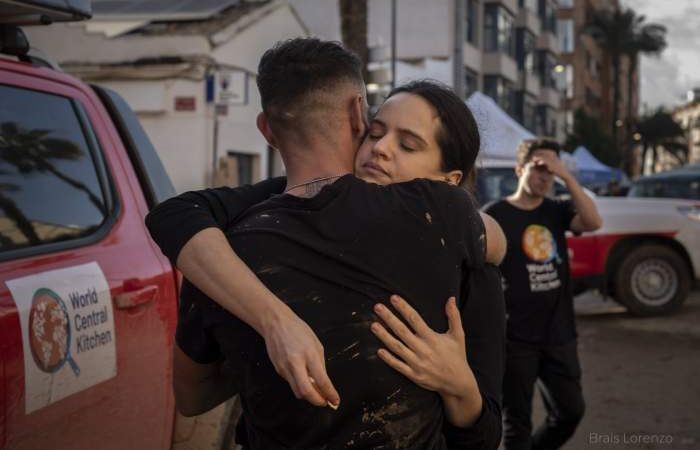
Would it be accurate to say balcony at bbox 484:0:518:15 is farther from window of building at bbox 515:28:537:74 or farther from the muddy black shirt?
the muddy black shirt

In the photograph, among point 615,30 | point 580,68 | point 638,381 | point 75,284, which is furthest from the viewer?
point 580,68

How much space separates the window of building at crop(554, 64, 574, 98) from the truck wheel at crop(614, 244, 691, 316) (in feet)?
150

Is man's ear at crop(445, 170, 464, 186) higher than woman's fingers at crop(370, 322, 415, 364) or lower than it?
higher

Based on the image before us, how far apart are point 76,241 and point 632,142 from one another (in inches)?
2774

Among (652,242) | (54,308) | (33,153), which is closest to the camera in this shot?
(54,308)

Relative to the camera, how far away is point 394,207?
5.42ft

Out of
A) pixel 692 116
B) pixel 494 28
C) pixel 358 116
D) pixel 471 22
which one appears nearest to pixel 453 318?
pixel 358 116

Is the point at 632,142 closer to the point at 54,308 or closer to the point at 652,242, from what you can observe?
the point at 652,242

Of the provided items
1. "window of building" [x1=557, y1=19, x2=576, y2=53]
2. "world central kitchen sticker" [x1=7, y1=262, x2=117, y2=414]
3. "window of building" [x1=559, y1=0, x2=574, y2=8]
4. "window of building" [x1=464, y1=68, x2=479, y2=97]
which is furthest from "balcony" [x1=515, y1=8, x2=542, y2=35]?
"world central kitchen sticker" [x1=7, y1=262, x2=117, y2=414]

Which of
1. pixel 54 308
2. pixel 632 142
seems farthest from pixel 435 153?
pixel 632 142

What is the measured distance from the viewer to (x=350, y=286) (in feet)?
5.26

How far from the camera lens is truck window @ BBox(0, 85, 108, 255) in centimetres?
255

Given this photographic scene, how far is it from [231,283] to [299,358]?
0.20m

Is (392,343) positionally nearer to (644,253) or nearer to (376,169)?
(376,169)
